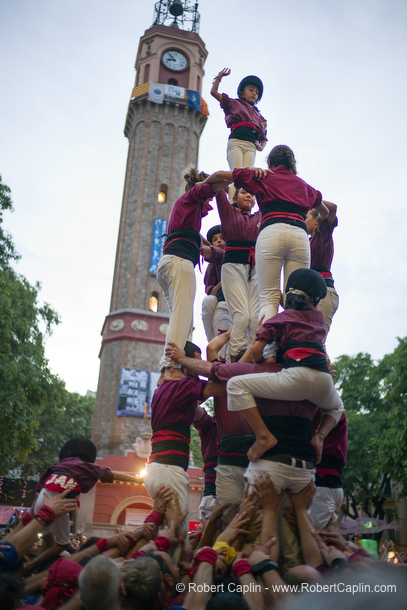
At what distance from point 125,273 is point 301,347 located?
110 feet

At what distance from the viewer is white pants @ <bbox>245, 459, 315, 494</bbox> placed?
4320 millimetres

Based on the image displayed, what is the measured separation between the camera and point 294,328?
4582 millimetres

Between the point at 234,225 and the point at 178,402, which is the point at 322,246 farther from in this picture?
the point at 178,402

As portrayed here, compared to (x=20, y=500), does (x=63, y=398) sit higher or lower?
higher

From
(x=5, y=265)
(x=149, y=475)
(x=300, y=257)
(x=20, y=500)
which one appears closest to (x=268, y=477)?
(x=149, y=475)

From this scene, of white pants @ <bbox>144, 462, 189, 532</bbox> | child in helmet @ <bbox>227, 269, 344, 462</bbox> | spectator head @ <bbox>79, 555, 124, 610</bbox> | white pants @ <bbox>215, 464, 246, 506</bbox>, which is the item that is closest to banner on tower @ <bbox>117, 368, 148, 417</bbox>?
white pants @ <bbox>215, 464, 246, 506</bbox>

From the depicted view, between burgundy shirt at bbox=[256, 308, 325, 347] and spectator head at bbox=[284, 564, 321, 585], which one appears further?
burgundy shirt at bbox=[256, 308, 325, 347]

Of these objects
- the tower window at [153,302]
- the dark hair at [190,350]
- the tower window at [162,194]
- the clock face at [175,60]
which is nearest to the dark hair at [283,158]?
the dark hair at [190,350]

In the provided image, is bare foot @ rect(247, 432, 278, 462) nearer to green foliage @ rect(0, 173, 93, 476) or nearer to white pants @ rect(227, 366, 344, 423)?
white pants @ rect(227, 366, 344, 423)

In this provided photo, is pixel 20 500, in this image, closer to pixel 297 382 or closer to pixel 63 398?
pixel 63 398

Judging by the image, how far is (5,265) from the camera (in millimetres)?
19266

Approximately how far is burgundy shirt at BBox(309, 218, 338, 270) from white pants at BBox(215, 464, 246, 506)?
318 cm

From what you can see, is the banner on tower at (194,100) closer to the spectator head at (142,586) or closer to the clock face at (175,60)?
the clock face at (175,60)

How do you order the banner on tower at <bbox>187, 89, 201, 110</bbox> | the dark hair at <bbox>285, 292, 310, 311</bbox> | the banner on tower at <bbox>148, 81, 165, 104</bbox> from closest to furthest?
the dark hair at <bbox>285, 292, 310, 311</bbox> → the banner on tower at <bbox>148, 81, 165, 104</bbox> → the banner on tower at <bbox>187, 89, 201, 110</bbox>
